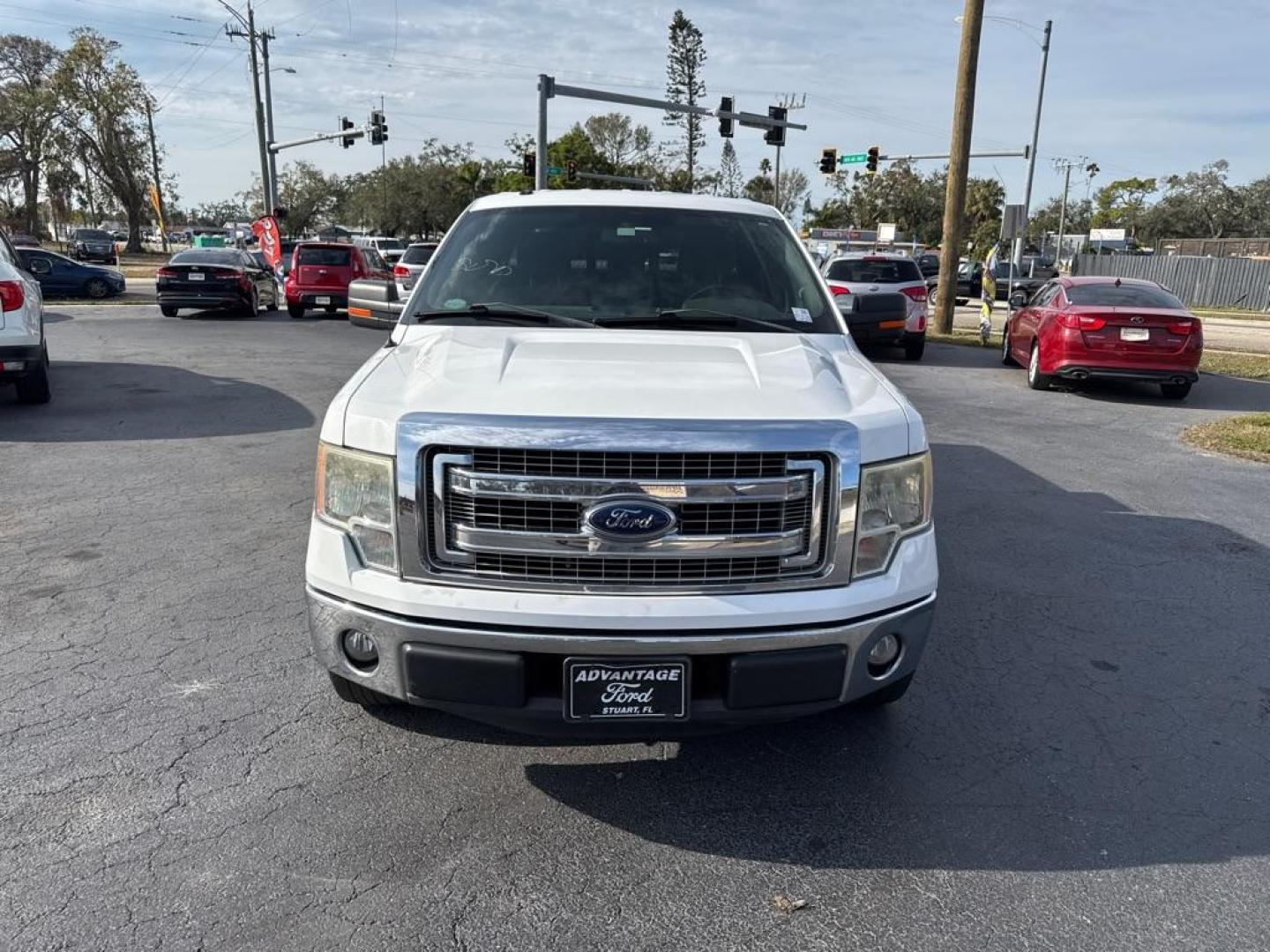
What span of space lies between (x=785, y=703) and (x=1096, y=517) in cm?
485

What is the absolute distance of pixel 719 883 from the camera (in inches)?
110

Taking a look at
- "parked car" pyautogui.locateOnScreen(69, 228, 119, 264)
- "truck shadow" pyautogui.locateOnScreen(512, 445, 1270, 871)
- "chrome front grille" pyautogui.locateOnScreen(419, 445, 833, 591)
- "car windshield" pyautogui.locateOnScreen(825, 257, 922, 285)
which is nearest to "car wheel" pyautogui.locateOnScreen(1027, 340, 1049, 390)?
"car windshield" pyautogui.locateOnScreen(825, 257, 922, 285)

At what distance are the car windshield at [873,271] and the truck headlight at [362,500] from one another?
556 inches

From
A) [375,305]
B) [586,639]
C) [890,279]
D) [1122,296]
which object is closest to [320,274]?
[890,279]

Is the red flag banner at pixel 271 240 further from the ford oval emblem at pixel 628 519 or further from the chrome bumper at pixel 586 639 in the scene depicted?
the ford oval emblem at pixel 628 519

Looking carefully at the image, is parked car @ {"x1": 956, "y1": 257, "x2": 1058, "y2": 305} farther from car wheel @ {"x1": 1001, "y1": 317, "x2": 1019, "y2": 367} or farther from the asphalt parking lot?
the asphalt parking lot

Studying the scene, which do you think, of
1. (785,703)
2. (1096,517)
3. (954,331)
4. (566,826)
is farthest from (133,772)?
(954,331)

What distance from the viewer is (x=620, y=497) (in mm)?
2789

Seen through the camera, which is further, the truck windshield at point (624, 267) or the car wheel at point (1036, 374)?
the car wheel at point (1036, 374)

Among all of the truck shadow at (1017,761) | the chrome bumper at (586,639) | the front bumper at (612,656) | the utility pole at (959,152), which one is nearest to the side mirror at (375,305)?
the chrome bumper at (586,639)

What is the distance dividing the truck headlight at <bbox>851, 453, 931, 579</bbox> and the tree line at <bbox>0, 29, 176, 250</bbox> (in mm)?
59821

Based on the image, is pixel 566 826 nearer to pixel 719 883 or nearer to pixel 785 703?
pixel 719 883

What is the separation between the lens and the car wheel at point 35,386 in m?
9.49

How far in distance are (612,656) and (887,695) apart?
4.27ft
